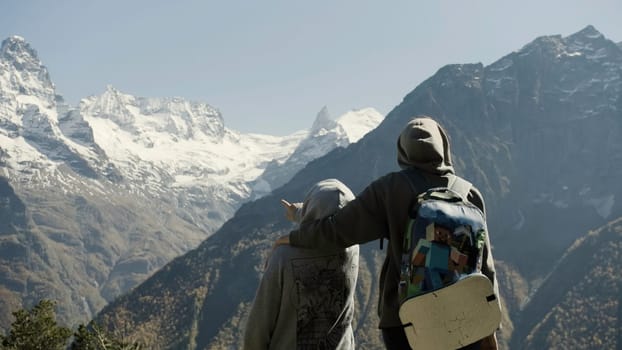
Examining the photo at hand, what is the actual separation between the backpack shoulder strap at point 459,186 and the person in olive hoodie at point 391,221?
5 cm

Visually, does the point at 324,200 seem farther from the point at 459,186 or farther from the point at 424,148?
the point at 459,186

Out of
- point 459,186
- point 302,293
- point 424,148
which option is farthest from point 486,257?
point 302,293

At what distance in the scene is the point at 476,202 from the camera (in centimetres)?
546

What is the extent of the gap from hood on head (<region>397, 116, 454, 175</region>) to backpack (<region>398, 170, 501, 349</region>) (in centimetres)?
66

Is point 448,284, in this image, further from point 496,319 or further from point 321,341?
point 321,341

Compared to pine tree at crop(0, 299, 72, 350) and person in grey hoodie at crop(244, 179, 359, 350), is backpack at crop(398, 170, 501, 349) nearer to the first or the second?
person in grey hoodie at crop(244, 179, 359, 350)

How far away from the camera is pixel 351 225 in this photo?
505 centimetres

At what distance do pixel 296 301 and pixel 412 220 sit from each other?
1.44m

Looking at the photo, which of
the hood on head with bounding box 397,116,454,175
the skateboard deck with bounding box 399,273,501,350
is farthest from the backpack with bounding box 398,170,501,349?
the hood on head with bounding box 397,116,454,175

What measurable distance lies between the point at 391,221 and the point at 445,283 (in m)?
0.79

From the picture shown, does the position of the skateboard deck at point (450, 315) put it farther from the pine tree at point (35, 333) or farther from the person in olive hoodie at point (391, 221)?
the pine tree at point (35, 333)

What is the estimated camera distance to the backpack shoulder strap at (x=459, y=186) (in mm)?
5219

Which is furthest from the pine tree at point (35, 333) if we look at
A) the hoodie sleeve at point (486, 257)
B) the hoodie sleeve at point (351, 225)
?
the hoodie sleeve at point (486, 257)

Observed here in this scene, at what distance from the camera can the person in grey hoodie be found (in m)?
5.45
